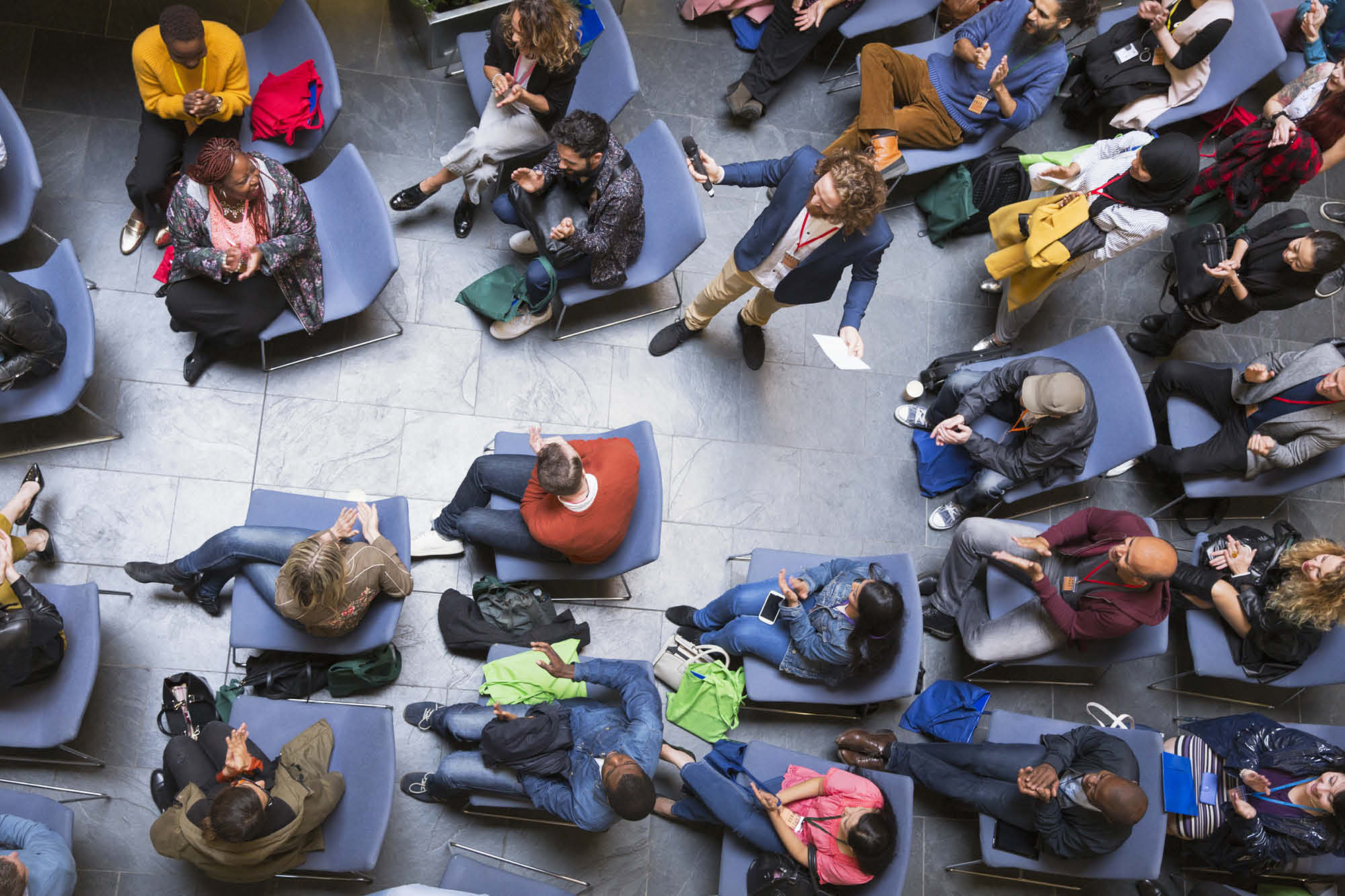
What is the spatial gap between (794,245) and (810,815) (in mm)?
2343

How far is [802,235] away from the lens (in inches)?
150

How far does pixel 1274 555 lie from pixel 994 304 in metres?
1.87

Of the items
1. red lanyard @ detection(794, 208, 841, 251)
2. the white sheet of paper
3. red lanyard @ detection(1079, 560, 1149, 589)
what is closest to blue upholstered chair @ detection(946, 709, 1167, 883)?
red lanyard @ detection(1079, 560, 1149, 589)

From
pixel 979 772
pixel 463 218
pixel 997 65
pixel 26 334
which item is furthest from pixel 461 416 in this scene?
pixel 997 65

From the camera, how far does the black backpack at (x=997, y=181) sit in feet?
16.0

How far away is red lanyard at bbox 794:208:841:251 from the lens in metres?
3.73

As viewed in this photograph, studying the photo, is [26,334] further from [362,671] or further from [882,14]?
[882,14]

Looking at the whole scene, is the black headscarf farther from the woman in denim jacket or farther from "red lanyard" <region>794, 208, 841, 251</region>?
the woman in denim jacket

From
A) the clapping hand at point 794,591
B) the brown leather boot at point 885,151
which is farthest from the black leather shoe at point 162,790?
the brown leather boot at point 885,151

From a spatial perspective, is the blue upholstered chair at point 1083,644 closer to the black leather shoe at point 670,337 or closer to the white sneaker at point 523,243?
the black leather shoe at point 670,337

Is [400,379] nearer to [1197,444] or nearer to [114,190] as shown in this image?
[114,190]

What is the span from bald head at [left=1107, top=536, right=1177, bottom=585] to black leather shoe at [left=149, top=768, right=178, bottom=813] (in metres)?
3.91

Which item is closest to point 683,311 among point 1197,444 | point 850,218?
point 850,218

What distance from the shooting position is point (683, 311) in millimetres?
4797
